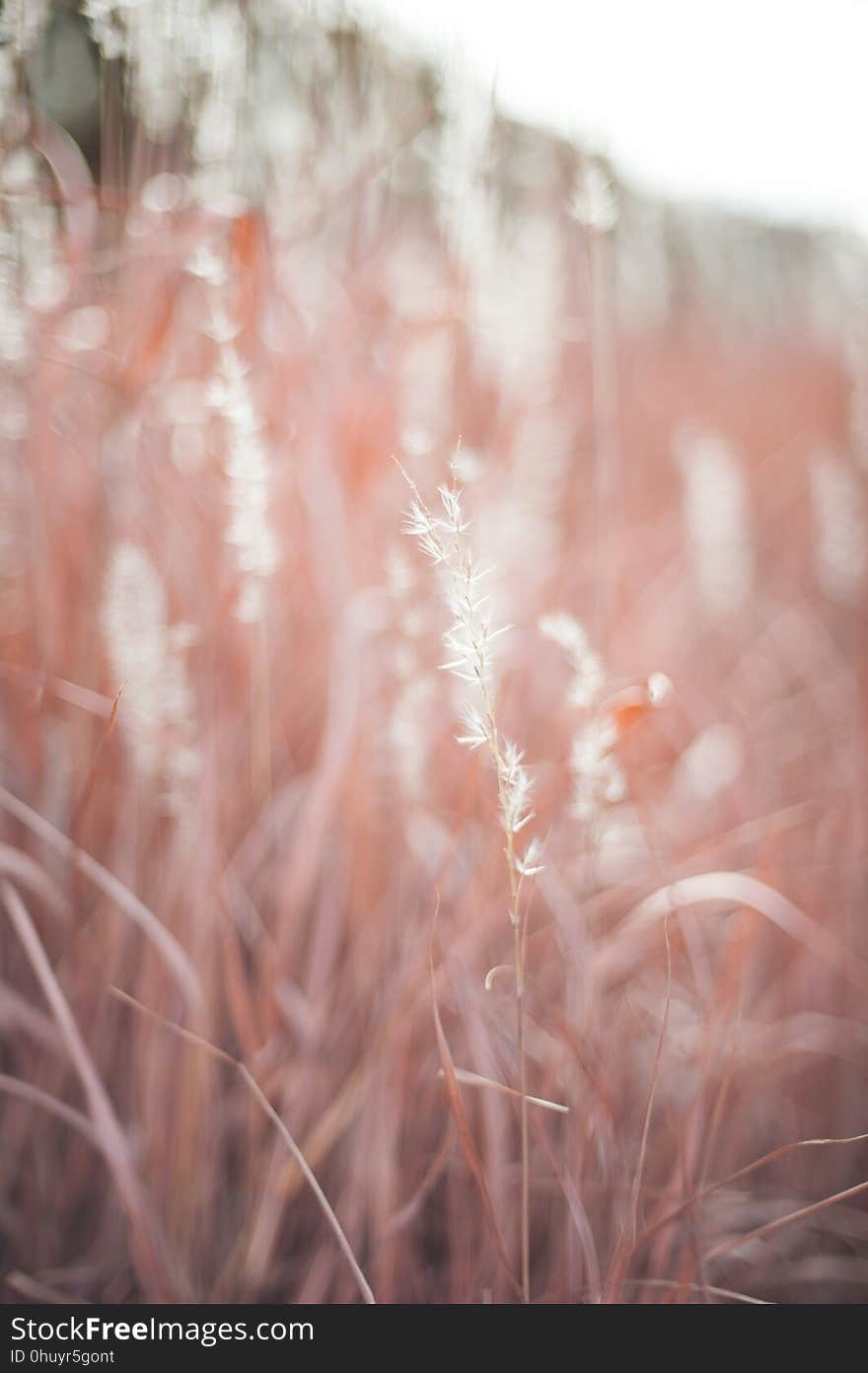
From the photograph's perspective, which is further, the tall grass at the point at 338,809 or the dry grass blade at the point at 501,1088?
the tall grass at the point at 338,809

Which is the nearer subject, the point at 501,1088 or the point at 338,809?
the point at 501,1088

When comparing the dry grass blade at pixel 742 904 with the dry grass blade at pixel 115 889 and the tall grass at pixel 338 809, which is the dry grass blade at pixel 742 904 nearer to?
the tall grass at pixel 338 809

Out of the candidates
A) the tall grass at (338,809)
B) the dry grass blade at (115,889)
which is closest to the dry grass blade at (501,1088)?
the tall grass at (338,809)

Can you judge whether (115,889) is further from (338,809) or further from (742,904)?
(742,904)

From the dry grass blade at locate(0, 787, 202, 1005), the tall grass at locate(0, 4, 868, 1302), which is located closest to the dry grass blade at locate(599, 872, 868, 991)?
the tall grass at locate(0, 4, 868, 1302)

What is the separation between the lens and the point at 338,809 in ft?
1.70

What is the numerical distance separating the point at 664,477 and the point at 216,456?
126cm

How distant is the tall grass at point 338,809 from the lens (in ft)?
1.20

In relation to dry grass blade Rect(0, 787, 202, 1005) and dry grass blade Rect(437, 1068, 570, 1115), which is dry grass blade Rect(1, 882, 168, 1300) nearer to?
dry grass blade Rect(0, 787, 202, 1005)

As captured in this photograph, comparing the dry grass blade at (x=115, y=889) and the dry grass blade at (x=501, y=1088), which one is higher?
the dry grass blade at (x=115, y=889)

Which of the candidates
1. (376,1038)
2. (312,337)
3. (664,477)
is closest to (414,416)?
(312,337)

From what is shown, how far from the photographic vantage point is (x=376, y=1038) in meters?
0.39

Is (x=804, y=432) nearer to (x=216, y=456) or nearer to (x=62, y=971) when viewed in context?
(x=216, y=456)

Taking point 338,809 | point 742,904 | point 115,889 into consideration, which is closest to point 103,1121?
point 115,889
